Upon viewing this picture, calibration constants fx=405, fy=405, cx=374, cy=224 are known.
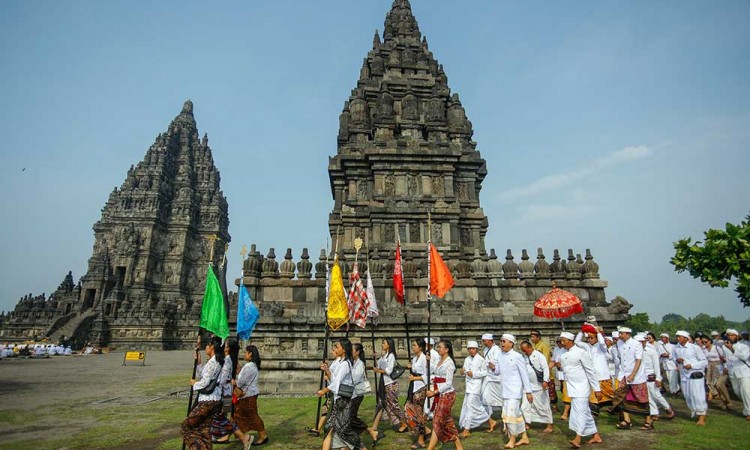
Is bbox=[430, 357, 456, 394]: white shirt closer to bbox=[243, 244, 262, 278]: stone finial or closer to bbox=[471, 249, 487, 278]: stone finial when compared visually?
bbox=[471, 249, 487, 278]: stone finial

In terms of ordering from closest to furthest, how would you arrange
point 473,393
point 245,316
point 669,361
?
point 473,393 < point 245,316 < point 669,361

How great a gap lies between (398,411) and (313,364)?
6027 millimetres

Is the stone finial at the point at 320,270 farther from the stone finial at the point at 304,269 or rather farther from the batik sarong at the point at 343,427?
the batik sarong at the point at 343,427

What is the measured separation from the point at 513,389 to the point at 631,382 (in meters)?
3.07

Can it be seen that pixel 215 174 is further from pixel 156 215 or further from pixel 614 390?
pixel 614 390

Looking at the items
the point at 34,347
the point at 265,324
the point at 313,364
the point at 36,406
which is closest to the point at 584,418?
the point at 313,364

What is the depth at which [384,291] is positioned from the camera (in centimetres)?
1602

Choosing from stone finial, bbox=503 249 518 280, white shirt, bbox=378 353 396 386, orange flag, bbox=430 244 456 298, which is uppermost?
stone finial, bbox=503 249 518 280

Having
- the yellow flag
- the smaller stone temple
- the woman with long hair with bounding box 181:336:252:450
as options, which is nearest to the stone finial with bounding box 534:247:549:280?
the yellow flag

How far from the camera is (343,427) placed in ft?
22.9

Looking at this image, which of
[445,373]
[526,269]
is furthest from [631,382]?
[526,269]

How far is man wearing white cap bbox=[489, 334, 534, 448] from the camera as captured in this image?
7734mm

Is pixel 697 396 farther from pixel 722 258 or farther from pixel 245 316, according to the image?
pixel 245 316

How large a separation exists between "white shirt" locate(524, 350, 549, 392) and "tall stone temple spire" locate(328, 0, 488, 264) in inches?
410
